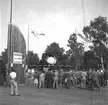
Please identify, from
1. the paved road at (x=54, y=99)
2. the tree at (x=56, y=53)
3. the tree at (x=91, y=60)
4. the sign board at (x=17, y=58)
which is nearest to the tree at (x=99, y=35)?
the tree at (x=91, y=60)

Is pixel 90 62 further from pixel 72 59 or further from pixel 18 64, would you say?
pixel 18 64

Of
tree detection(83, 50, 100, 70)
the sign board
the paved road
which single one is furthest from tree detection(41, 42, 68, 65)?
the paved road

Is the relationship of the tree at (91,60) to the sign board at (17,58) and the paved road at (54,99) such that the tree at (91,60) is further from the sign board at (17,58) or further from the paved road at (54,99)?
the paved road at (54,99)

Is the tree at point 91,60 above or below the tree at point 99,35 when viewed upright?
below

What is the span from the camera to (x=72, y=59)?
266 feet

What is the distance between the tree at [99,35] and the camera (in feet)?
160

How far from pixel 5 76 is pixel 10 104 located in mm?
11715

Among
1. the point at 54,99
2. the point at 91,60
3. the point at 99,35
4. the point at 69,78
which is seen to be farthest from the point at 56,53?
the point at 54,99

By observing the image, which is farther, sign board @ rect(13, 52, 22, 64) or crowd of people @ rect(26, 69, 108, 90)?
sign board @ rect(13, 52, 22, 64)

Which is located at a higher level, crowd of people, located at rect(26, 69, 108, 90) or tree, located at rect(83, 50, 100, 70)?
tree, located at rect(83, 50, 100, 70)

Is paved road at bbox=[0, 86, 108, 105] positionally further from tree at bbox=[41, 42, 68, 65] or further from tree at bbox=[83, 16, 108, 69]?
tree at bbox=[41, 42, 68, 65]

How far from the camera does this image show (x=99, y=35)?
160 feet

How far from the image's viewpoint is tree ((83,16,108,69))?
48.7m

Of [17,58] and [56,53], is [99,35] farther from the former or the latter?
[56,53]
